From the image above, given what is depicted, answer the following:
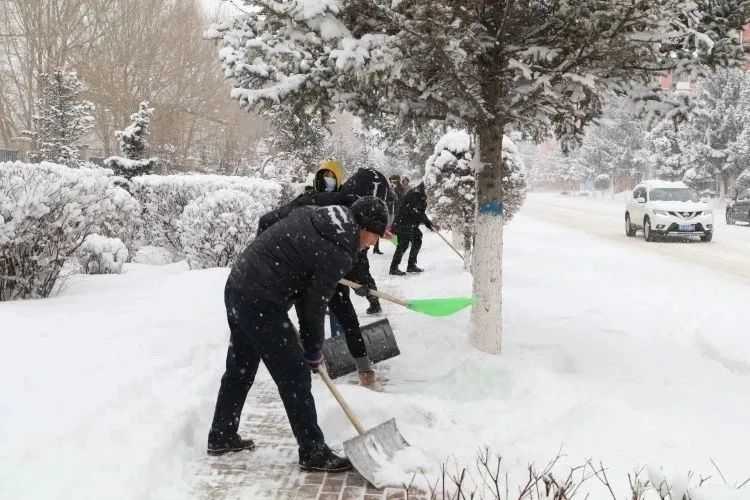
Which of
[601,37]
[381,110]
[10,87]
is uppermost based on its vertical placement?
[10,87]

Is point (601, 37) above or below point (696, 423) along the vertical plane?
above

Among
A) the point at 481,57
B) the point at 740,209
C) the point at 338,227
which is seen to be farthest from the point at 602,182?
the point at 338,227

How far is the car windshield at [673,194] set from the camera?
59.7 feet

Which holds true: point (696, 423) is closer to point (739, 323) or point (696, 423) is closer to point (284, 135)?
point (739, 323)

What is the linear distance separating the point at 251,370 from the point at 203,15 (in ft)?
96.3

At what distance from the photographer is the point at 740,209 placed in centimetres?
2383

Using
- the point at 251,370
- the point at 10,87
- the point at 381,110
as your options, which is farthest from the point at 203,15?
the point at 251,370

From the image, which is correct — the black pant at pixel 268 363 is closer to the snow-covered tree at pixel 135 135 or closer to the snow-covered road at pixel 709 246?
the snow-covered road at pixel 709 246

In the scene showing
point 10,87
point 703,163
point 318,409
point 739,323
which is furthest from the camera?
point 703,163

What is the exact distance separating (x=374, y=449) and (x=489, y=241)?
2.34 meters

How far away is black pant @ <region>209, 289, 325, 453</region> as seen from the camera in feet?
11.3

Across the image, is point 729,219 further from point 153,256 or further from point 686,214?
point 153,256

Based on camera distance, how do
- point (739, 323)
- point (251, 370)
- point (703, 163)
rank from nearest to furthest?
point (251, 370) < point (739, 323) < point (703, 163)

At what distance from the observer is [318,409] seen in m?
4.41
